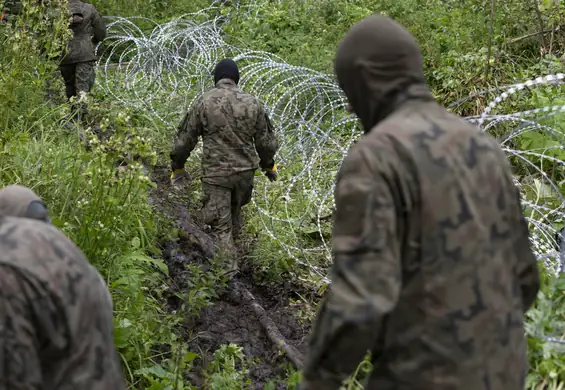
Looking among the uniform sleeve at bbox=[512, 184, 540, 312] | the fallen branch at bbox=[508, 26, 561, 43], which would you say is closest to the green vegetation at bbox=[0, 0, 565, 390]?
the fallen branch at bbox=[508, 26, 561, 43]

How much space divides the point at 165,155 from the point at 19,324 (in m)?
8.15

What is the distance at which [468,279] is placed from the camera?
281 centimetres

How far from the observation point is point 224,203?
8.10m

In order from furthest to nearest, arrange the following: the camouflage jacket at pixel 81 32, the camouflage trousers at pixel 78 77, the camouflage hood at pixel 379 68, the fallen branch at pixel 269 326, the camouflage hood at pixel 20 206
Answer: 1. the camouflage trousers at pixel 78 77
2. the camouflage jacket at pixel 81 32
3. the fallen branch at pixel 269 326
4. the camouflage hood at pixel 20 206
5. the camouflage hood at pixel 379 68

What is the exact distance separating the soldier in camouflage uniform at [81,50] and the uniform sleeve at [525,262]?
8578 millimetres

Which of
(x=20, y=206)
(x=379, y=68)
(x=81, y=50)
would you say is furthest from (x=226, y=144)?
(x=379, y=68)

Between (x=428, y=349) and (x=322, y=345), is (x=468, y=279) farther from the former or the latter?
(x=322, y=345)

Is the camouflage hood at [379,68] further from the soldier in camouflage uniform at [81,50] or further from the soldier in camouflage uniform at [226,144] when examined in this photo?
the soldier in camouflage uniform at [81,50]

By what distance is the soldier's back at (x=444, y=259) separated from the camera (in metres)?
2.79

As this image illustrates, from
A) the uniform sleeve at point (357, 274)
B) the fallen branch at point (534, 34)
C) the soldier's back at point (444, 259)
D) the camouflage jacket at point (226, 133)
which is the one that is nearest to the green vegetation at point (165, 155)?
the fallen branch at point (534, 34)

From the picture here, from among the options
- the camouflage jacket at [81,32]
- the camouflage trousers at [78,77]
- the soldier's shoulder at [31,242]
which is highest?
the soldier's shoulder at [31,242]

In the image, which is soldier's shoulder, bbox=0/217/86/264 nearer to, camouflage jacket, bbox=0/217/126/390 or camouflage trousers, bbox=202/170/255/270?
camouflage jacket, bbox=0/217/126/390

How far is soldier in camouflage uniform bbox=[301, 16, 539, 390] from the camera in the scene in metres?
2.69

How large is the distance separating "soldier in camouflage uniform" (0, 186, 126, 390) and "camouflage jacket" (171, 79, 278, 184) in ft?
15.7
